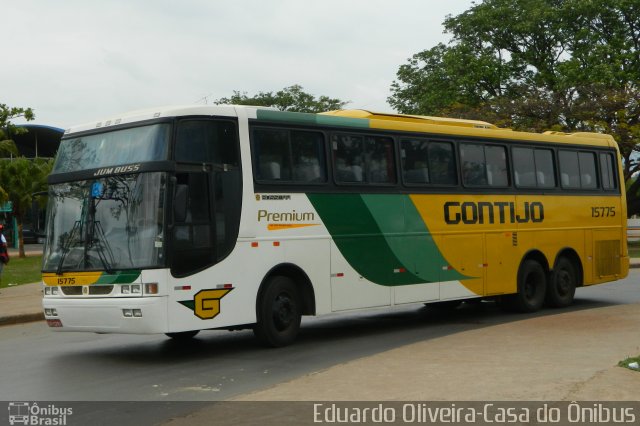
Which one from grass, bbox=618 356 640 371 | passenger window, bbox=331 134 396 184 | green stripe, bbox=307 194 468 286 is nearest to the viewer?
grass, bbox=618 356 640 371

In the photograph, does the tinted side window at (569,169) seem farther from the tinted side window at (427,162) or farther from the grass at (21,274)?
the grass at (21,274)

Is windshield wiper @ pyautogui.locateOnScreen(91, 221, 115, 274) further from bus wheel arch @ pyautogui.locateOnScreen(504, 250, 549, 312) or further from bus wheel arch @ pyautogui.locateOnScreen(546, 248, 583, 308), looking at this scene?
bus wheel arch @ pyautogui.locateOnScreen(546, 248, 583, 308)

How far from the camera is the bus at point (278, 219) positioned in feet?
38.3

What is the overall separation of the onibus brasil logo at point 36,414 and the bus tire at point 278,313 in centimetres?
410

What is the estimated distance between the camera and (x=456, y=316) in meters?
17.6

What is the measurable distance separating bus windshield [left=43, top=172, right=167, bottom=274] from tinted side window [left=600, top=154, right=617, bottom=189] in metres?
11.8

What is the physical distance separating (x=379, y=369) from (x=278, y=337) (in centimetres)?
307

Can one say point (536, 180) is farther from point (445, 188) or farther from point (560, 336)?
point (560, 336)

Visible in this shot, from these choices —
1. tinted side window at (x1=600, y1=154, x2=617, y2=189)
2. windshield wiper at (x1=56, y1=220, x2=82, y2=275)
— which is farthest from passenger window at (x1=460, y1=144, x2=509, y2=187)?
windshield wiper at (x1=56, y1=220, x2=82, y2=275)

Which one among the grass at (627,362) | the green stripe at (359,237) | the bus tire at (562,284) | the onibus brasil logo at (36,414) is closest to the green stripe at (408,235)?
the green stripe at (359,237)

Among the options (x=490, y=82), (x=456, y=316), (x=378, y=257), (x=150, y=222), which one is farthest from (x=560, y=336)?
(x=490, y=82)

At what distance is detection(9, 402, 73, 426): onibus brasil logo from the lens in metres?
8.23

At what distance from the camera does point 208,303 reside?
1192 cm

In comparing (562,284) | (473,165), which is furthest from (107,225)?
(562,284)
